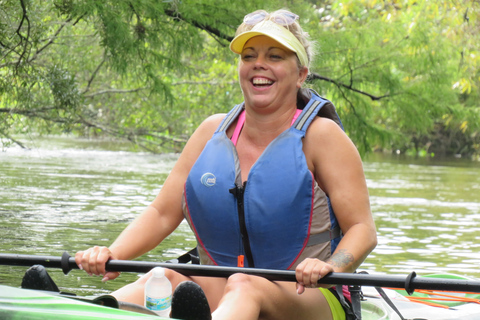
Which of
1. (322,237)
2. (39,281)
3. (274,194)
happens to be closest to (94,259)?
(39,281)

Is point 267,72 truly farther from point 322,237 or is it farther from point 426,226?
point 426,226

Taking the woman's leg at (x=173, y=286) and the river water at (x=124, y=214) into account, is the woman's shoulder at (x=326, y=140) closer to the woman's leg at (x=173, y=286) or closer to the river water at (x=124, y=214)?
the woman's leg at (x=173, y=286)

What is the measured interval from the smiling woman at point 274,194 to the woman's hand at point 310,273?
0.08 m

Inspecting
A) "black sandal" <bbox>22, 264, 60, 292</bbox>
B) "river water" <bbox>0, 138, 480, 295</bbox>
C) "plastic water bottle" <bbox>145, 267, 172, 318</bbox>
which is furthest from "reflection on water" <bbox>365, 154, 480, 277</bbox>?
"black sandal" <bbox>22, 264, 60, 292</bbox>

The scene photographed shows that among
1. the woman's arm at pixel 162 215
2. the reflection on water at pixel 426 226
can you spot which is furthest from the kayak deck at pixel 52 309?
the reflection on water at pixel 426 226

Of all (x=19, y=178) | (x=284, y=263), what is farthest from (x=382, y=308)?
(x=19, y=178)

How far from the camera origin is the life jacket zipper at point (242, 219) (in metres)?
2.57

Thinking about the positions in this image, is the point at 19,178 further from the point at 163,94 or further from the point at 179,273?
the point at 179,273

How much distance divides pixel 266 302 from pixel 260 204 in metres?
0.37

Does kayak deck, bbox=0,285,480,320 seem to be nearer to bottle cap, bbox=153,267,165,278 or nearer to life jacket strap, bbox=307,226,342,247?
bottle cap, bbox=153,267,165,278

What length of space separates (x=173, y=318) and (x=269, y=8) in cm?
452

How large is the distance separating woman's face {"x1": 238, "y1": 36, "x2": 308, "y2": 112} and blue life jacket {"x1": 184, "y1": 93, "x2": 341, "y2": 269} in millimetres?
121

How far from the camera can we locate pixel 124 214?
786 cm

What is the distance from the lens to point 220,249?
8.68ft
